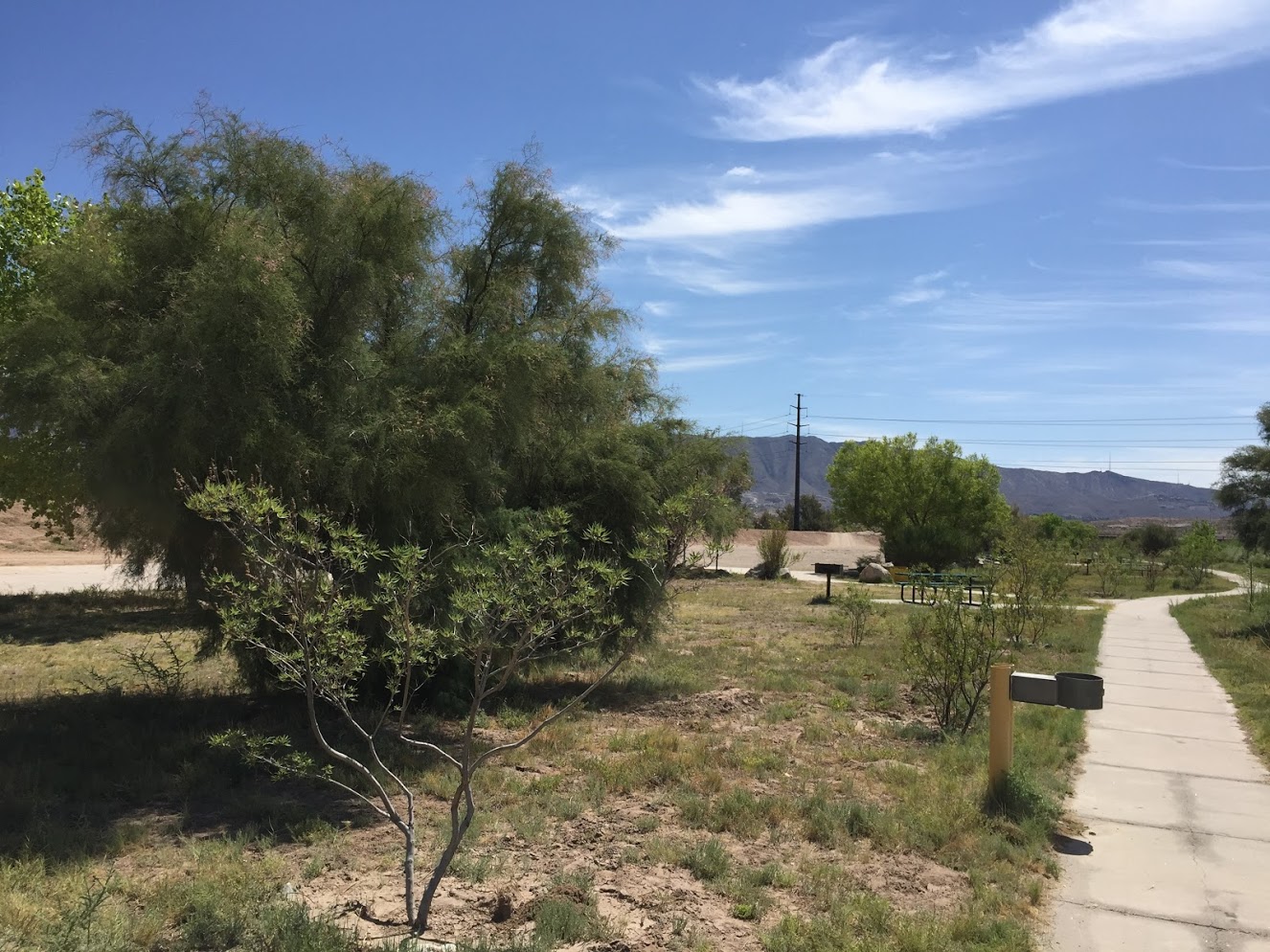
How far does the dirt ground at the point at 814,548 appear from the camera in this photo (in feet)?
171

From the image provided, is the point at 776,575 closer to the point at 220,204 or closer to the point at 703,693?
the point at 703,693

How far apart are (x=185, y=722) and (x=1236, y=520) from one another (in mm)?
23781

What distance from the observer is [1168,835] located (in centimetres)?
691

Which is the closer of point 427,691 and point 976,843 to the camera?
point 976,843

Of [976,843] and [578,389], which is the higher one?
[578,389]

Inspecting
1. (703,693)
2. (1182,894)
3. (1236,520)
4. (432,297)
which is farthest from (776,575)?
(1182,894)

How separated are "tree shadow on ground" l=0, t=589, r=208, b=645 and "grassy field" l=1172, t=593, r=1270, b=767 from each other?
15.0 m

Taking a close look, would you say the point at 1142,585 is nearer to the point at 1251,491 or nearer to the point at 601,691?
the point at 1251,491

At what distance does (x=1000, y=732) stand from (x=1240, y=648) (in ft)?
44.6

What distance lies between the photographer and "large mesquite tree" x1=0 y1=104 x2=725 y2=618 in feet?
25.9

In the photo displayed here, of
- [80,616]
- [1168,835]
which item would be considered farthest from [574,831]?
[80,616]

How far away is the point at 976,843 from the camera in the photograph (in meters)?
6.41

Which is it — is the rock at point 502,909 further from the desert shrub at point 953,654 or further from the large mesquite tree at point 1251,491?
the large mesquite tree at point 1251,491

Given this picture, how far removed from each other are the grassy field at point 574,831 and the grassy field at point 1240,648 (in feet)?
7.30
